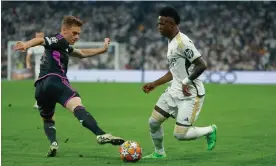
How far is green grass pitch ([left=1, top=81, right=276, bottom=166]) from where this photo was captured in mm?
10085

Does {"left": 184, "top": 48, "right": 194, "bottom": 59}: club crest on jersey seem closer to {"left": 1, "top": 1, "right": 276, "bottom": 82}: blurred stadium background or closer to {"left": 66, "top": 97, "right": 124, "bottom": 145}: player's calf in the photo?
{"left": 66, "top": 97, "right": 124, "bottom": 145}: player's calf

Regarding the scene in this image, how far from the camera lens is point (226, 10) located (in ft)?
159

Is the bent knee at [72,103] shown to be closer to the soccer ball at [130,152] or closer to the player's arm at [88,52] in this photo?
the soccer ball at [130,152]

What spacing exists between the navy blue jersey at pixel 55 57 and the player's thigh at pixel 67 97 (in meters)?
0.22

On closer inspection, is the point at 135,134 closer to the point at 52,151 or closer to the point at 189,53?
the point at 52,151

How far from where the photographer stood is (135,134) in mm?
14188

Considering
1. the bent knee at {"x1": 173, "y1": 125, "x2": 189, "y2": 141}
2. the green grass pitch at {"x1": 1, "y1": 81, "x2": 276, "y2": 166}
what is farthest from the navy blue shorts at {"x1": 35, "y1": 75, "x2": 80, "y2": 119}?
the bent knee at {"x1": 173, "y1": 125, "x2": 189, "y2": 141}

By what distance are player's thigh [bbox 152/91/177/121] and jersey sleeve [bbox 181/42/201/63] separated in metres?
0.77

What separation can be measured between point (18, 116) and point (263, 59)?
26.6 m

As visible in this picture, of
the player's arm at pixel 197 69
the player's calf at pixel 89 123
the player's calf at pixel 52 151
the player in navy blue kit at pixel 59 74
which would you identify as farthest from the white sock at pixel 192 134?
the player's calf at pixel 52 151

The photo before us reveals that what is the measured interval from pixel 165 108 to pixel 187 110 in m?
0.41

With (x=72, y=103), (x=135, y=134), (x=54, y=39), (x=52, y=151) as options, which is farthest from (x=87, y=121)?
(x=135, y=134)

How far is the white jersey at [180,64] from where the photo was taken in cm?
987

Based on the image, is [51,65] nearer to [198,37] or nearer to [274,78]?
[274,78]
